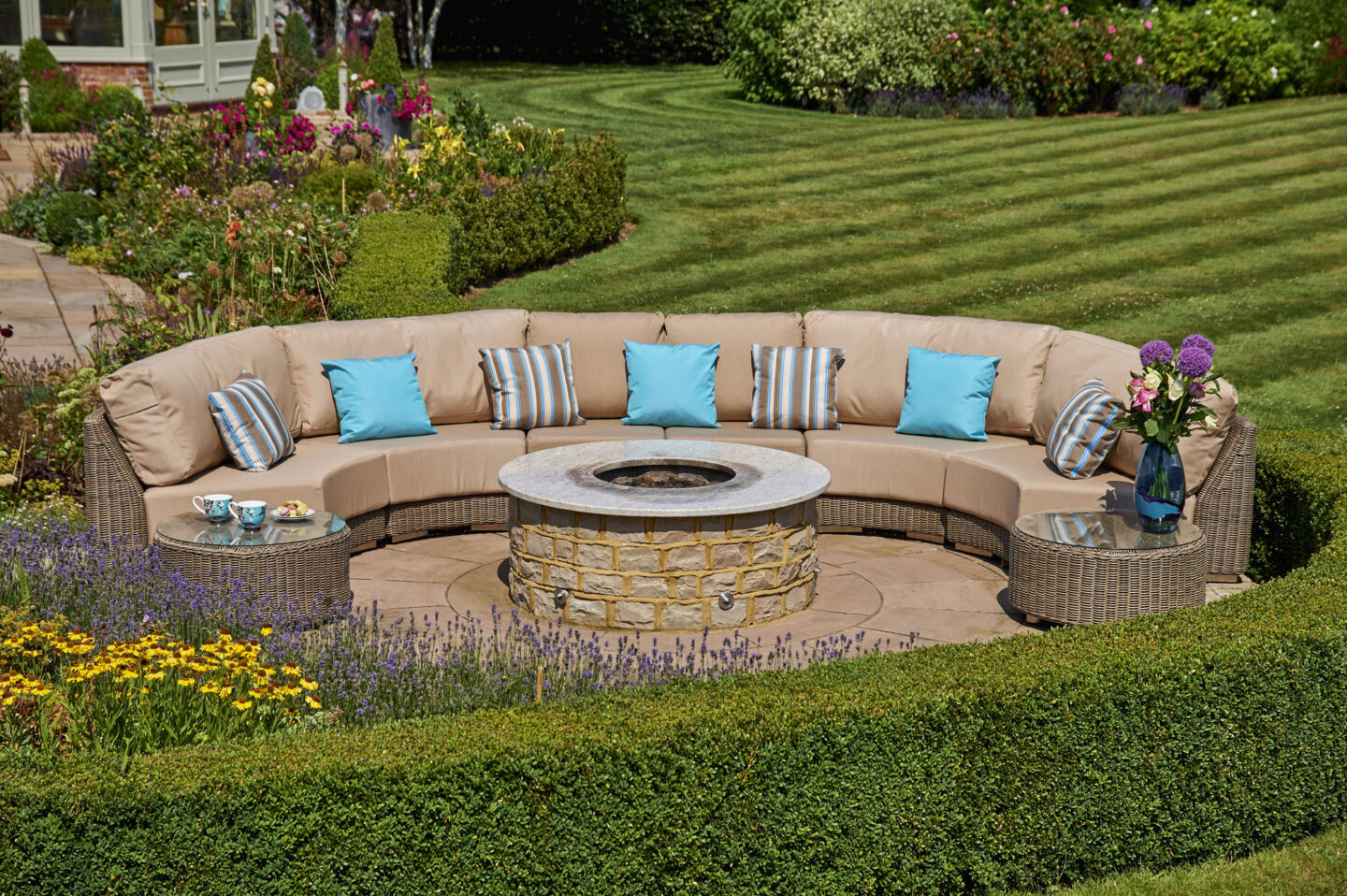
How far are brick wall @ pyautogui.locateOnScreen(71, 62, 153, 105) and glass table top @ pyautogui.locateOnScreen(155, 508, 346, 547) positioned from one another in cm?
1905

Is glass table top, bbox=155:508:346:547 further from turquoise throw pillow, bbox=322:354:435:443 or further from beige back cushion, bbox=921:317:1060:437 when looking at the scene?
beige back cushion, bbox=921:317:1060:437

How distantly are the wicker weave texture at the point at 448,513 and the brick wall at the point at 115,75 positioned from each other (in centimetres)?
1809

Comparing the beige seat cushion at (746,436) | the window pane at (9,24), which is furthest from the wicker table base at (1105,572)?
the window pane at (9,24)

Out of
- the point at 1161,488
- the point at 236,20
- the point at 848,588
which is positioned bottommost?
the point at 848,588

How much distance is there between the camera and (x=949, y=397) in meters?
9.68

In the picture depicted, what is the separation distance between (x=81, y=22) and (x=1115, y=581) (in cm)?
2290

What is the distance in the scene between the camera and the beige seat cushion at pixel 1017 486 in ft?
27.8

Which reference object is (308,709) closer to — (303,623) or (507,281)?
(303,623)

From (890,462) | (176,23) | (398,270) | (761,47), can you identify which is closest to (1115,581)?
(890,462)

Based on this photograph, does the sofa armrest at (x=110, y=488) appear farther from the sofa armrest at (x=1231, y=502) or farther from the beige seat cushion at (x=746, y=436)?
the sofa armrest at (x=1231, y=502)

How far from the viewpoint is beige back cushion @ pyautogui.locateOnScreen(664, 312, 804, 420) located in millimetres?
10297

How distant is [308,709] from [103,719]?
83cm

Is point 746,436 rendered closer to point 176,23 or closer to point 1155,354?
point 1155,354

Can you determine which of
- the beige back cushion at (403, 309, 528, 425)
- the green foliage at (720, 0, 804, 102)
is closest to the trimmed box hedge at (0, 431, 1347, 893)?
the beige back cushion at (403, 309, 528, 425)
